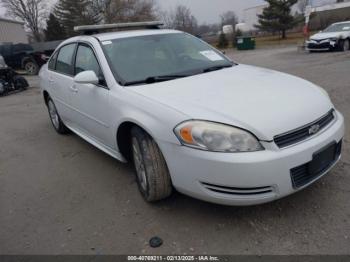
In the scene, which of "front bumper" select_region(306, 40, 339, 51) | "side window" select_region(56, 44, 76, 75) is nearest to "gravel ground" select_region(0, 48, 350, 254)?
"side window" select_region(56, 44, 76, 75)

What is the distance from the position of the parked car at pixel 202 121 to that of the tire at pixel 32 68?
15.7 meters

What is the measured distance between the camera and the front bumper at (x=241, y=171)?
7.28ft

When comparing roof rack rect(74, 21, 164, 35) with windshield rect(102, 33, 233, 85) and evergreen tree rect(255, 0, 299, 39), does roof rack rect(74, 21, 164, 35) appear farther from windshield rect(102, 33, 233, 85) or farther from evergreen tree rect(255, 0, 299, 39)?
evergreen tree rect(255, 0, 299, 39)

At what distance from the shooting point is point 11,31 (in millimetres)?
30641

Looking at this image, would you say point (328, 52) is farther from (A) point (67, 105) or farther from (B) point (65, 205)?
(B) point (65, 205)

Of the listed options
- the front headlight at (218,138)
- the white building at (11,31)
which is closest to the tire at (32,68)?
the white building at (11,31)

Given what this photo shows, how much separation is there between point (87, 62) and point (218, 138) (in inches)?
85.3

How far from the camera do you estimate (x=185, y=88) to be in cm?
286

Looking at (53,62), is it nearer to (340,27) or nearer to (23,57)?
(23,57)

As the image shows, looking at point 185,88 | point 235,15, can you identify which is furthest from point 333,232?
point 235,15

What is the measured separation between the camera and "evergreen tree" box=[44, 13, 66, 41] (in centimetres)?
4040

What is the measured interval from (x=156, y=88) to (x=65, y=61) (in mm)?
2162

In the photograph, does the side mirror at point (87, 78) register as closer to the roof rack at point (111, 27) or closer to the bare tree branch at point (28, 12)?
the roof rack at point (111, 27)

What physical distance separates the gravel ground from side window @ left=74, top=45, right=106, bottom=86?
1142 mm
